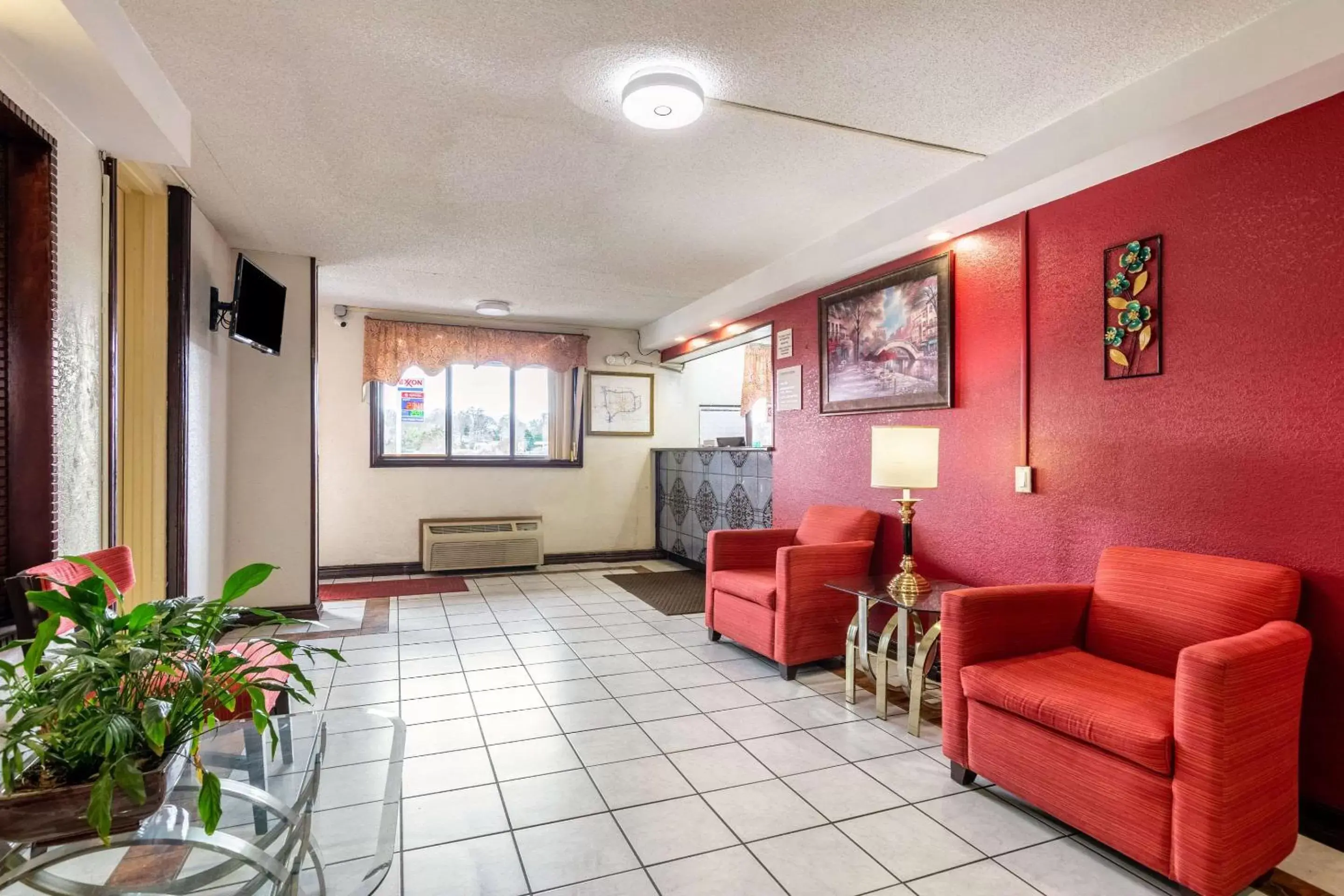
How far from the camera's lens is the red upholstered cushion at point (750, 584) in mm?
3611

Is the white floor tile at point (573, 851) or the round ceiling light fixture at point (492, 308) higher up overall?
the round ceiling light fixture at point (492, 308)

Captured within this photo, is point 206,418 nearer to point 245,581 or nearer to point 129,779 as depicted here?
point 245,581

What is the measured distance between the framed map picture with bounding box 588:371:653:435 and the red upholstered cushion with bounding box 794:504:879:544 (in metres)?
3.31

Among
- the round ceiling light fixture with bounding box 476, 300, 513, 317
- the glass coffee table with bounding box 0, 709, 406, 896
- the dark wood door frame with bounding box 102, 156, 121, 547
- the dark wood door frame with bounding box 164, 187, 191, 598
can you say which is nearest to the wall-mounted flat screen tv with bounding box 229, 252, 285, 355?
the dark wood door frame with bounding box 164, 187, 191, 598

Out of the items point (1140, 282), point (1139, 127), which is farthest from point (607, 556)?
point (1139, 127)

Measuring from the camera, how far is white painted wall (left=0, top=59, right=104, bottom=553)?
2271mm

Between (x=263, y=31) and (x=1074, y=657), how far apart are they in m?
3.32

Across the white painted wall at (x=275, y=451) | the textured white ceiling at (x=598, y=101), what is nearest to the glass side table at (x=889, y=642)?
the textured white ceiling at (x=598, y=101)

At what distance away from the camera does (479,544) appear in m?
6.44

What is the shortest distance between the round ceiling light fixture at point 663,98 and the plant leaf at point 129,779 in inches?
89.5

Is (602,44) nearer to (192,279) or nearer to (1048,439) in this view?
(1048,439)

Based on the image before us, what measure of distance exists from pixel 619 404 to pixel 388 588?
2.88 metres

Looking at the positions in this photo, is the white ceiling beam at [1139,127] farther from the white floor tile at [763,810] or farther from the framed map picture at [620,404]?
the framed map picture at [620,404]

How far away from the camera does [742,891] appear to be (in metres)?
1.83
